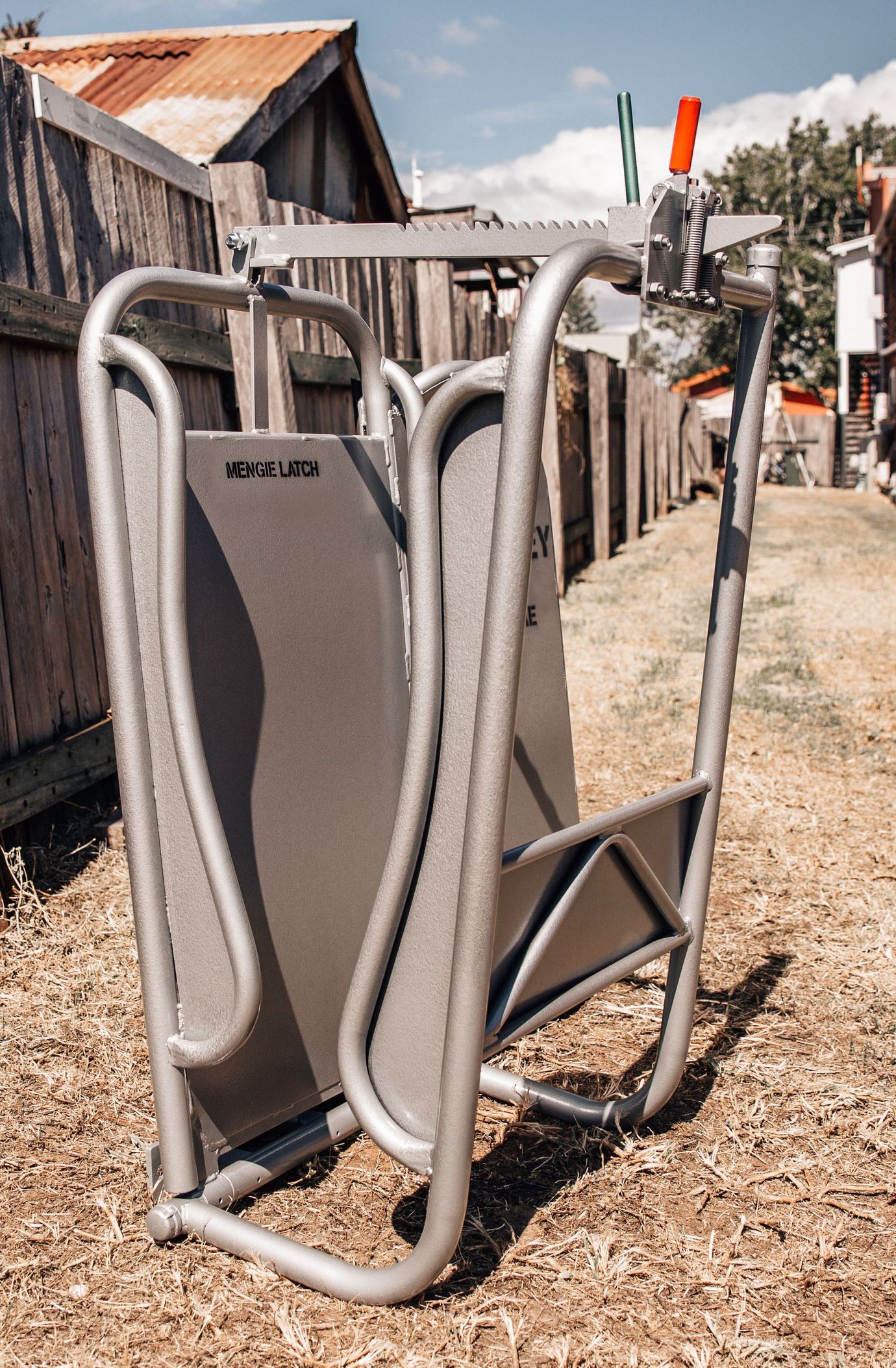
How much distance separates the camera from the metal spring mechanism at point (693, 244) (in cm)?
173

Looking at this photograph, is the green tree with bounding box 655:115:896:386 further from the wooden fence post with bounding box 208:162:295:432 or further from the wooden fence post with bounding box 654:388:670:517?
the wooden fence post with bounding box 208:162:295:432

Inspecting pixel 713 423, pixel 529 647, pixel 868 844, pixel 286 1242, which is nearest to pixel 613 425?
pixel 868 844

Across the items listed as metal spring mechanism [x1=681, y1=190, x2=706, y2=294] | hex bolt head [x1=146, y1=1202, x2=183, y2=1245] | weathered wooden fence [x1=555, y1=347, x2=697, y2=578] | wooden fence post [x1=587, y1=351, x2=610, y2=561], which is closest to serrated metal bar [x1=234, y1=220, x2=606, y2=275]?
metal spring mechanism [x1=681, y1=190, x2=706, y2=294]

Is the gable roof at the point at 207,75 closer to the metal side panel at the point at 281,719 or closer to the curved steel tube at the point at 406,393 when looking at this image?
the curved steel tube at the point at 406,393

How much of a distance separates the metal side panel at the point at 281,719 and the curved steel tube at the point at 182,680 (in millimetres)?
72

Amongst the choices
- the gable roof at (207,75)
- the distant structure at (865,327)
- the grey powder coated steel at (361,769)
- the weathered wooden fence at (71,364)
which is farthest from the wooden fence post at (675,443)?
the grey powder coated steel at (361,769)

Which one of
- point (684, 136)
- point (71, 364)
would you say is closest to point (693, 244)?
point (684, 136)

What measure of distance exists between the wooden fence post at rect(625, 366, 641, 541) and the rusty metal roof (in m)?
5.50

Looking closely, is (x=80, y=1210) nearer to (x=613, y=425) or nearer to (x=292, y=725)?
(x=292, y=725)

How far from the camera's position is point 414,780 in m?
1.85

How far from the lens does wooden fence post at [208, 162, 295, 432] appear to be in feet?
14.4

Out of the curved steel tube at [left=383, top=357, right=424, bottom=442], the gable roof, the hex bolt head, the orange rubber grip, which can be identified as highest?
the gable roof

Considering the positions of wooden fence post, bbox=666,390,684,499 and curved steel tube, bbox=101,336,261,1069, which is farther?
wooden fence post, bbox=666,390,684,499

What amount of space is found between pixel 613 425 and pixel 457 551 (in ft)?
38.2
